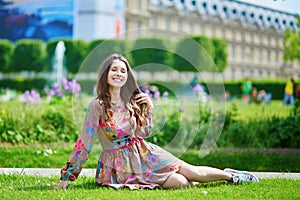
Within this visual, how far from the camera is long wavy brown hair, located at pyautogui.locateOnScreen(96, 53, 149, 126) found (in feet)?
14.2

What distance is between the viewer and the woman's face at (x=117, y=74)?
432 centimetres

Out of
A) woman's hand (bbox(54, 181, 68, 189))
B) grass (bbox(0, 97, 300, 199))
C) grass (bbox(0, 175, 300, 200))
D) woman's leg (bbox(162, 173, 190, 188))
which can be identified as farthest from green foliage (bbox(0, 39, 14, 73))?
woman's leg (bbox(162, 173, 190, 188))

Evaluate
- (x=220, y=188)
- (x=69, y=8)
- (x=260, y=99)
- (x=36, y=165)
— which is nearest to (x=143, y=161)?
(x=220, y=188)

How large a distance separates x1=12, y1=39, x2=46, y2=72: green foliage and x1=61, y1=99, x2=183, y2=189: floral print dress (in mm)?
33926

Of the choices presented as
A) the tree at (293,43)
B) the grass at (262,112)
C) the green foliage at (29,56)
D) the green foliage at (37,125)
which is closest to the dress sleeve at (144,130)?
the green foliage at (37,125)

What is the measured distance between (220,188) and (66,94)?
16.9 ft

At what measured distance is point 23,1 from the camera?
178 feet

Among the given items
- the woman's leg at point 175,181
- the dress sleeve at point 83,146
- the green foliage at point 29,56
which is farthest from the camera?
the green foliage at point 29,56

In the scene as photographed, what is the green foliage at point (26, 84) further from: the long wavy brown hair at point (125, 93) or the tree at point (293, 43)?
the long wavy brown hair at point (125, 93)

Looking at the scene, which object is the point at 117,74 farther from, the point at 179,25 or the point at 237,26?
the point at 237,26

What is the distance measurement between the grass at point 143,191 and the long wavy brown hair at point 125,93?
0.54 meters

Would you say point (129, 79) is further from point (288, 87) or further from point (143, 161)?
point (288, 87)

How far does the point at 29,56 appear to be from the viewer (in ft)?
125

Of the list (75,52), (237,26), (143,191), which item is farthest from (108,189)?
(237,26)
